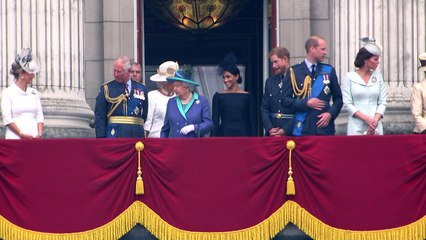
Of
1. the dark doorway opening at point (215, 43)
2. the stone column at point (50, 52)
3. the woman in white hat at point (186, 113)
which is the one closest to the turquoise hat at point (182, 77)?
the woman in white hat at point (186, 113)

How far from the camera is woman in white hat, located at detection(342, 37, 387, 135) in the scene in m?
21.5

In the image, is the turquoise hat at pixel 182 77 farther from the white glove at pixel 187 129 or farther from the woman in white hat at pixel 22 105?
the woman in white hat at pixel 22 105

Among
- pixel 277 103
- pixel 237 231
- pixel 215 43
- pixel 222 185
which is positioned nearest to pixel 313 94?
pixel 277 103

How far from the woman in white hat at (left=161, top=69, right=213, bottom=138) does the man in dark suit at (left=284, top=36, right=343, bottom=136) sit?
105 centimetres

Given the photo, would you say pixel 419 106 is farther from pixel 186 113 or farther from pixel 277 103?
pixel 186 113

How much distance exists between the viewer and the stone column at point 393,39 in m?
24.5

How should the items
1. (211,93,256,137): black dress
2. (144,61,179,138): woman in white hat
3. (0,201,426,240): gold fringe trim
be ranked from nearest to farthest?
1. (0,201,426,240): gold fringe trim
2. (211,93,256,137): black dress
3. (144,61,179,138): woman in white hat

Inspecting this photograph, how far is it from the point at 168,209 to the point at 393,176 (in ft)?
8.89

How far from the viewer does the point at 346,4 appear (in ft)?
81.6

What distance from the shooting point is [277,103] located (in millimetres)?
21906

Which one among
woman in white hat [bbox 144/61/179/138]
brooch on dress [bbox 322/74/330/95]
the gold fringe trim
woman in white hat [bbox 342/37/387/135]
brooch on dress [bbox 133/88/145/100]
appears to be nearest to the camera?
the gold fringe trim

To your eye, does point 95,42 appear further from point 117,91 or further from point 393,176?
point 393,176

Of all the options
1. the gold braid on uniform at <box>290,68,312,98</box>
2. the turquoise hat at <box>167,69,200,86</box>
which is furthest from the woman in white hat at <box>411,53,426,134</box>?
the turquoise hat at <box>167,69,200,86</box>

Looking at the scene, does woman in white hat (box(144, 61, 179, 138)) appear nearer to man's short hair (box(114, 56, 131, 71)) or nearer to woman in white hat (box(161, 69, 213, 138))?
woman in white hat (box(161, 69, 213, 138))
